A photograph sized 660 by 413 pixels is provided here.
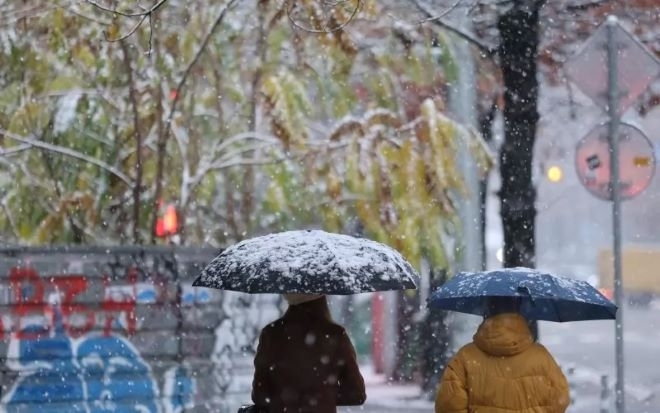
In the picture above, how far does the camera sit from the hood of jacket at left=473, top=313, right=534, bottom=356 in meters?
6.15

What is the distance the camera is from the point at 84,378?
438 inches

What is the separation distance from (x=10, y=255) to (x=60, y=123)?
1990mm

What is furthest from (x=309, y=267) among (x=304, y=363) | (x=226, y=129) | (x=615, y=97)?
(x=226, y=129)

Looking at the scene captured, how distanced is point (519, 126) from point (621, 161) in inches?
79.7

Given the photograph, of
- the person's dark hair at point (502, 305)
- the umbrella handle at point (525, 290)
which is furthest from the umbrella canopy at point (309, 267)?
the umbrella handle at point (525, 290)

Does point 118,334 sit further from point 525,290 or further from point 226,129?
point 525,290

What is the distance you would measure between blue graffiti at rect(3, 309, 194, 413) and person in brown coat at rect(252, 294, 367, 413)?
4.84 meters

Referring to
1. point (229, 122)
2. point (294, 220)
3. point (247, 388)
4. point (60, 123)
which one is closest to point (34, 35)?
point (60, 123)

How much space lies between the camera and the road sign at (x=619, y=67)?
991 cm

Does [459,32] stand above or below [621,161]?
above

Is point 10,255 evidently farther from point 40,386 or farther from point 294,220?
point 294,220

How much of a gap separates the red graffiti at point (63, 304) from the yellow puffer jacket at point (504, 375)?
552cm

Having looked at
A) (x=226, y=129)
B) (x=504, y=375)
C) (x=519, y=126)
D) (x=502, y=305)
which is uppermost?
(x=226, y=129)

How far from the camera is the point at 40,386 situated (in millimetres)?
11023
